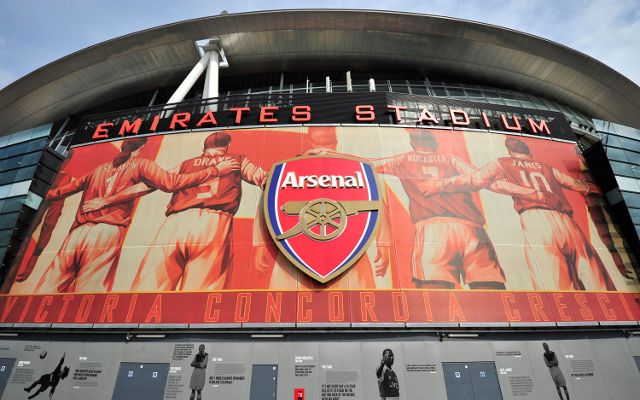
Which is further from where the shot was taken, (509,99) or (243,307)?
(509,99)

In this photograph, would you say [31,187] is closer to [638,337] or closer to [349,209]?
[349,209]

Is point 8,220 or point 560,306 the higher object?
point 8,220

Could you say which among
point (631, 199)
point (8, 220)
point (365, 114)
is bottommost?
point (8, 220)

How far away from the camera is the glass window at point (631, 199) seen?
16617 millimetres

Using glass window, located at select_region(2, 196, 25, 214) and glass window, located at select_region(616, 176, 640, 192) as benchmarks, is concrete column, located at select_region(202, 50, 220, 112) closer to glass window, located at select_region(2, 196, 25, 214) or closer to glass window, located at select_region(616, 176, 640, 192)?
glass window, located at select_region(2, 196, 25, 214)

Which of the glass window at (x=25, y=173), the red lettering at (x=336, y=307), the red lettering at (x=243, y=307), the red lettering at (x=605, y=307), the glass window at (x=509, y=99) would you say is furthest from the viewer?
the glass window at (x=509, y=99)

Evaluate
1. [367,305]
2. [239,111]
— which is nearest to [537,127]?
[367,305]

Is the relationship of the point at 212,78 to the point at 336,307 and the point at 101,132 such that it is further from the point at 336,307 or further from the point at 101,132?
the point at 336,307

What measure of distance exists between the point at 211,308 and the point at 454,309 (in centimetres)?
1027

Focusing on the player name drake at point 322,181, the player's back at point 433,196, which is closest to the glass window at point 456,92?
the player's back at point 433,196

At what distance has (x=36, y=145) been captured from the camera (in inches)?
774

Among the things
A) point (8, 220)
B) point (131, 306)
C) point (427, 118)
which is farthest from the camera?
point (427, 118)

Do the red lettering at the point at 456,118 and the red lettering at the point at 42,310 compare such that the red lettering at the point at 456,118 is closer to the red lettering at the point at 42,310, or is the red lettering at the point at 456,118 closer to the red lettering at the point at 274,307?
the red lettering at the point at 274,307

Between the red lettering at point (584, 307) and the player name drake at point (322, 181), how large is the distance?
10816 millimetres
